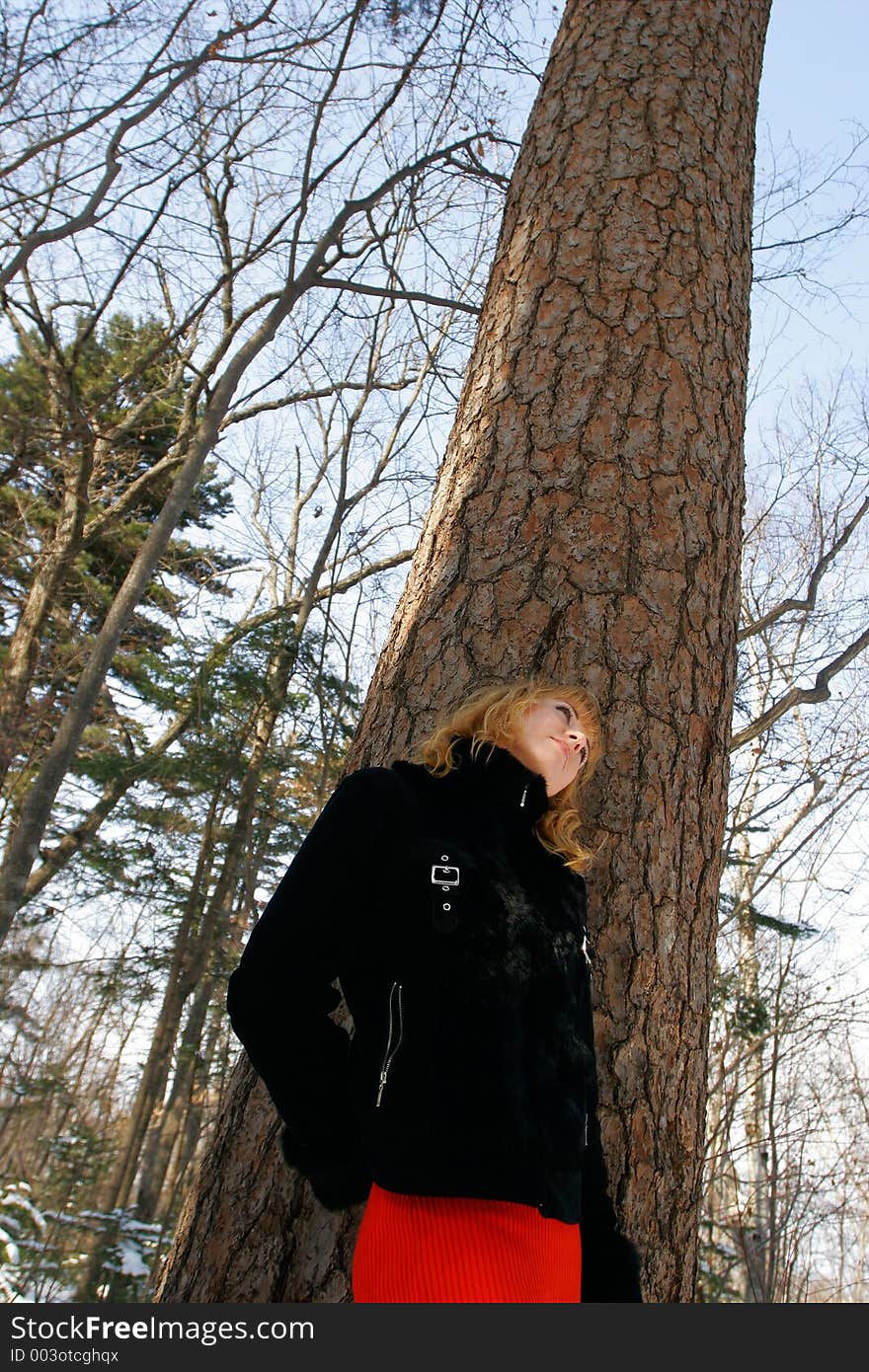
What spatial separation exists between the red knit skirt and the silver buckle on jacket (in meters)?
0.42

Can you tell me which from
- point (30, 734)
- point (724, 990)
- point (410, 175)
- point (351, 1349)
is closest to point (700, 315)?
point (351, 1349)

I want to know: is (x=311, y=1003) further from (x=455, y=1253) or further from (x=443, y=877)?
(x=455, y=1253)

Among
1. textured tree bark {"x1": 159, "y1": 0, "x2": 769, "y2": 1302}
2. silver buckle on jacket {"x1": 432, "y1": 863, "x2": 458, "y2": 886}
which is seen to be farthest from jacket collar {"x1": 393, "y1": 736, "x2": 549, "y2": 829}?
textured tree bark {"x1": 159, "y1": 0, "x2": 769, "y2": 1302}

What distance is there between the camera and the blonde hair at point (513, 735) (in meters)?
1.60

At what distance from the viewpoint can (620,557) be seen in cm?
210

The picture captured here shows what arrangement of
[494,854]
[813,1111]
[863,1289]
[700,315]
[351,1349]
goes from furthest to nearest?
[863,1289], [813,1111], [700,315], [494,854], [351,1349]

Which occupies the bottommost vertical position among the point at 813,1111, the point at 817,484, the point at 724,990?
the point at 813,1111

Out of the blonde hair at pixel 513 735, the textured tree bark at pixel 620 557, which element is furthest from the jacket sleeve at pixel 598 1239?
the blonde hair at pixel 513 735

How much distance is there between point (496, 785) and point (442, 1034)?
46 cm

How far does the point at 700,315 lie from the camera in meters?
2.48

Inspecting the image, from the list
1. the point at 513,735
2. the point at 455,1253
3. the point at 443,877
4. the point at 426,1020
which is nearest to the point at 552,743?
the point at 513,735

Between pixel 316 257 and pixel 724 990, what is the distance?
633cm

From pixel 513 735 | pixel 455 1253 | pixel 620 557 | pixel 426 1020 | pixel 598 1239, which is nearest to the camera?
pixel 455 1253

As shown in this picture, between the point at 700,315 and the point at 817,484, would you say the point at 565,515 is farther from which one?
the point at 817,484
